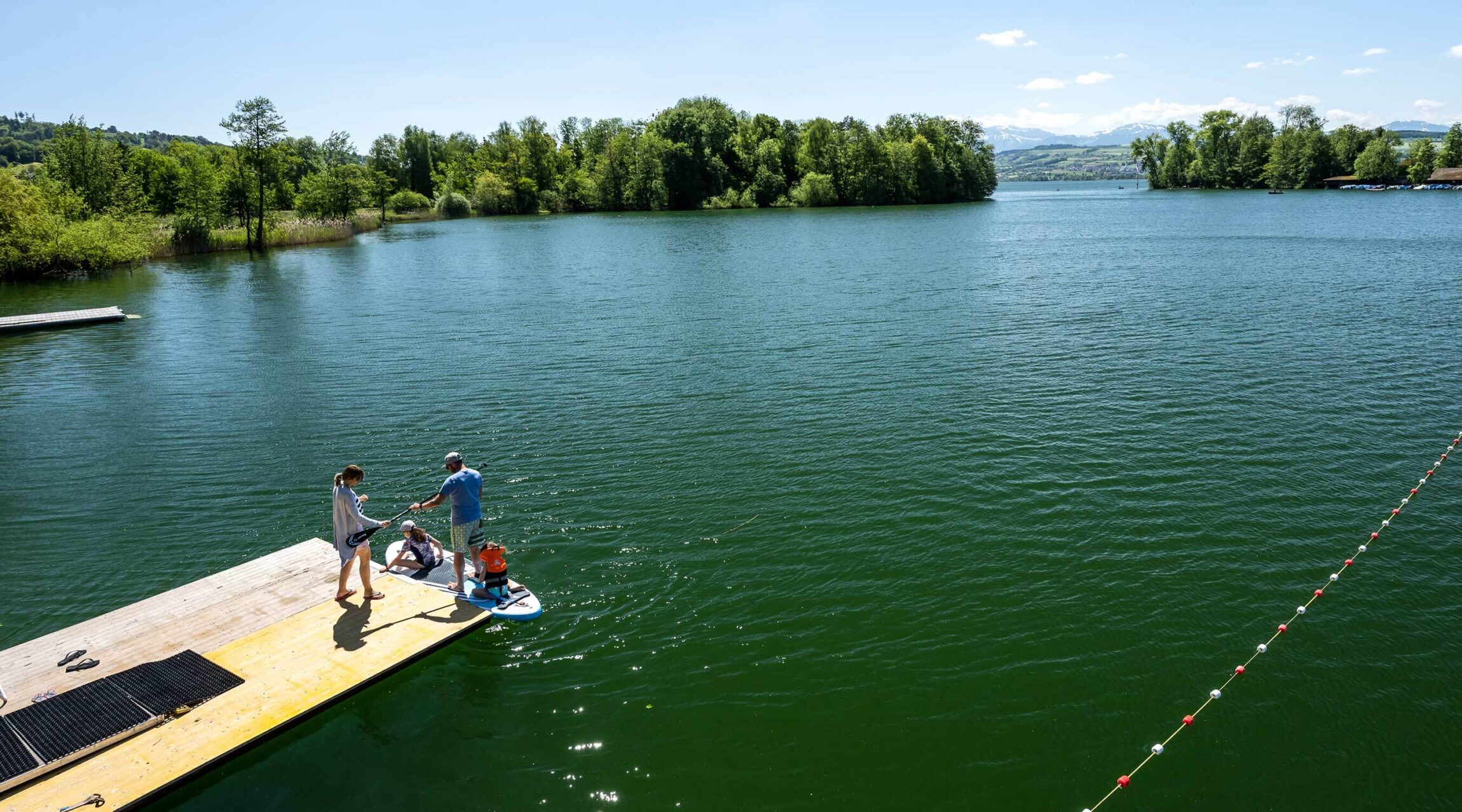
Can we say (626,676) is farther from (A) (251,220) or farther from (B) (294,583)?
(A) (251,220)

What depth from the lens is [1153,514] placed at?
640 inches

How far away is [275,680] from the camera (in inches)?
438

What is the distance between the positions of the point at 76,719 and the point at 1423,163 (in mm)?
198803

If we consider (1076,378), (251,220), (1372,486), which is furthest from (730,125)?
(1372,486)

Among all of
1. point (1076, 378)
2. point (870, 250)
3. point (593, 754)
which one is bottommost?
point (593, 754)

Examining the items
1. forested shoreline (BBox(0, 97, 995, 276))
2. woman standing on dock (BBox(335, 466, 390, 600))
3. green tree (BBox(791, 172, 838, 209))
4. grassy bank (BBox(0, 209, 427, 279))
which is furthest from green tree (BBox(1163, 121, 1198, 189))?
woman standing on dock (BBox(335, 466, 390, 600))

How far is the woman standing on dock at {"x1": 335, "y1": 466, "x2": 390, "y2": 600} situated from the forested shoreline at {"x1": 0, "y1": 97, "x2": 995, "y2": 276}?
74.2 meters

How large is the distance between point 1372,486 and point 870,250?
49.3 metres

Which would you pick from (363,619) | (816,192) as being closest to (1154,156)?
(816,192)

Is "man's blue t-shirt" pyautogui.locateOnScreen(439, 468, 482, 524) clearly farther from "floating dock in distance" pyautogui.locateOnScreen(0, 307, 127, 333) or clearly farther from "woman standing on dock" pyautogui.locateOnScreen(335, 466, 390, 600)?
"floating dock in distance" pyautogui.locateOnScreen(0, 307, 127, 333)

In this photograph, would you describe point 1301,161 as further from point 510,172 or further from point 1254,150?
point 510,172

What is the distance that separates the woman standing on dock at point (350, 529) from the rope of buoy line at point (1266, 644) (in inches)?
429

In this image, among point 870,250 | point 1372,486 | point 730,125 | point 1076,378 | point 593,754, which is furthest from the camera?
point 730,125

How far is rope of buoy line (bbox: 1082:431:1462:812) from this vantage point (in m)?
9.67
